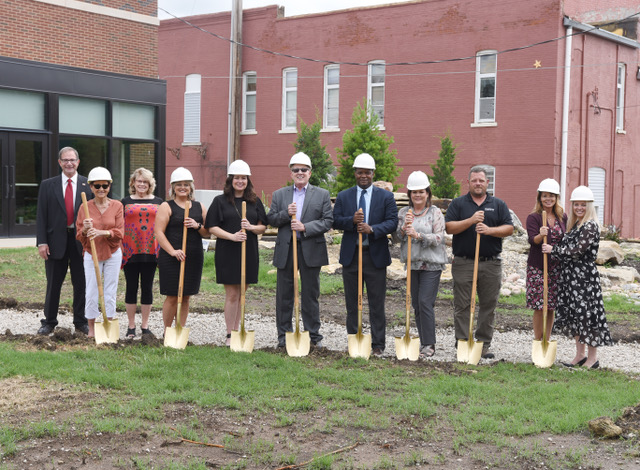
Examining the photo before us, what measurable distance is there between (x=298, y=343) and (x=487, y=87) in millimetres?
18805

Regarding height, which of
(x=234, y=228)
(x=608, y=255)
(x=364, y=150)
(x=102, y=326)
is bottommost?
(x=102, y=326)

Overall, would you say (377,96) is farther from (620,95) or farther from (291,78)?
(620,95)

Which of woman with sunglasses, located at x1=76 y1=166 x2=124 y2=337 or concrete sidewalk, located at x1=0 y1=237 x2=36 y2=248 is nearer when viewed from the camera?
woman with sunglasses, located at x1=76 y1=166 x2=124 y2=337

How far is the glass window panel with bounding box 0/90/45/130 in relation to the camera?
1766cm

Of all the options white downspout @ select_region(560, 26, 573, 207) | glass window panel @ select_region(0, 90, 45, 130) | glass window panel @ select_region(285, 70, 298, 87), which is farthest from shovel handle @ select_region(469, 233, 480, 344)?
glass window panel @ select_region(285, 70, 298, 87)

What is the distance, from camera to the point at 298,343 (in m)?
8.20

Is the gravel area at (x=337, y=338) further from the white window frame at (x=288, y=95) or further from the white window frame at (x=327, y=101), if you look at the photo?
the white window frame at (x=288, y=95)

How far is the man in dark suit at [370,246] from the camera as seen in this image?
27.8 ft

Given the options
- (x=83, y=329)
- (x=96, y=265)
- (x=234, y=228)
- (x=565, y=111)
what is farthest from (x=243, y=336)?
(x=565, y=111)

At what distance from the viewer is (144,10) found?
1978 cm

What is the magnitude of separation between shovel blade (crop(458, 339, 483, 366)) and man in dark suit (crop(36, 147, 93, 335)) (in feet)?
14.0

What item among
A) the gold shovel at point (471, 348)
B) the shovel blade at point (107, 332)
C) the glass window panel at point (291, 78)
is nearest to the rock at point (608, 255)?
the gold shovel at point (471, 348)

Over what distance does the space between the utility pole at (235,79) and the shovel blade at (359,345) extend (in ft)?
66.8

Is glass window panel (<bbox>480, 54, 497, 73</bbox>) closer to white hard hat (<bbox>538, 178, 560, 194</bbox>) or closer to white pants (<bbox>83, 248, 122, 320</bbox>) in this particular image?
white hard hat (<bbox>538, 178, 560, 194</bbox>)
